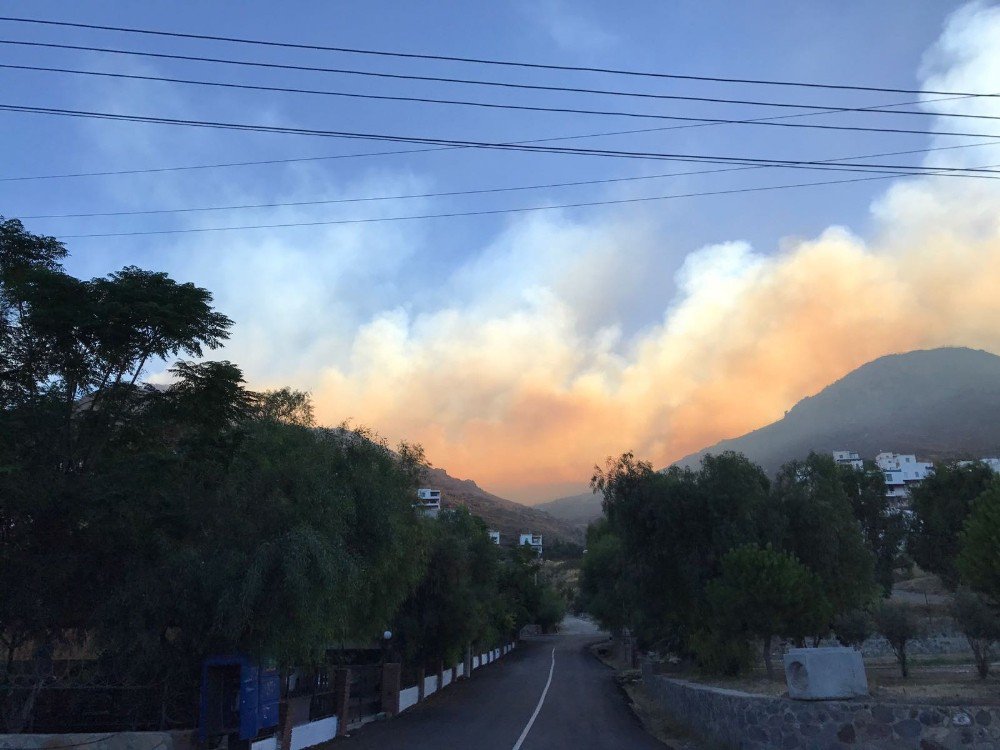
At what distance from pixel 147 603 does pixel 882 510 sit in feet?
233

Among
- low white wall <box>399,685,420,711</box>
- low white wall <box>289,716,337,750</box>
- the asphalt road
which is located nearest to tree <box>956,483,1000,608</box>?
the asphalt road

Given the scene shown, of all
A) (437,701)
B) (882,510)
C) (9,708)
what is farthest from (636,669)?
(9,708)

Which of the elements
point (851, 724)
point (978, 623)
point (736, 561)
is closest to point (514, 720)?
point (736, 561)

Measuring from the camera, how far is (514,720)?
23.4 meters

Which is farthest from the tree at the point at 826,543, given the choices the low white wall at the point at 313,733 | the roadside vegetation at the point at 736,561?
the low white wall at the point at 313,733

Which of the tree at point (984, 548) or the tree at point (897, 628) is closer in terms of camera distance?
the tree at point (984, 548)

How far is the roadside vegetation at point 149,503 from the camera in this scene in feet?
46.2

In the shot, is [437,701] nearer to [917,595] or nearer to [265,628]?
[265,628]

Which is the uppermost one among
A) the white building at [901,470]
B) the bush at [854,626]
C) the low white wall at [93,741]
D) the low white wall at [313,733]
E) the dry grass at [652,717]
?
the white building at [901,470]

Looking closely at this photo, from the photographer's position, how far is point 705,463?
109 feet

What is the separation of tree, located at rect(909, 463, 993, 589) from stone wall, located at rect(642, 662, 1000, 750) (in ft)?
161

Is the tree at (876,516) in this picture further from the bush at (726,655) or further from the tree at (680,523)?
the bush at (726,655)

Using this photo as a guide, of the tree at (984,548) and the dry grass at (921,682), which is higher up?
the tree at (984,548)

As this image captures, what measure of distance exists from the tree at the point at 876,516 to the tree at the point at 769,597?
45.9m
